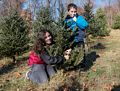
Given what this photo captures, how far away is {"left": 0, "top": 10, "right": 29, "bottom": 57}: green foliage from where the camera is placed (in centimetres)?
1157

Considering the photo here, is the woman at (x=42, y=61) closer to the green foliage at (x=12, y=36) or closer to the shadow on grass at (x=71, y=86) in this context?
the shadow on grass at (x=71, y=86)

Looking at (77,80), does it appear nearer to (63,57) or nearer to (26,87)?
(63,57)

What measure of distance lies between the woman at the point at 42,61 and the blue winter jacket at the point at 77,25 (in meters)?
1.02

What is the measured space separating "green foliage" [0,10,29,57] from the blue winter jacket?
3.31m

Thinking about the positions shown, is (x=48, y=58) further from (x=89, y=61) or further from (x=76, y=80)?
(x=89, y=61)

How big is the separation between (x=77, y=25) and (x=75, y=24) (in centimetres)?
11

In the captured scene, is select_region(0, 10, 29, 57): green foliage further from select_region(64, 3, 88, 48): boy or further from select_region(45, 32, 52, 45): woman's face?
select_region(45, 32, 52, 45): woman's face

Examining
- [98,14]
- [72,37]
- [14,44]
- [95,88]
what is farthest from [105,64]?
[98,14]

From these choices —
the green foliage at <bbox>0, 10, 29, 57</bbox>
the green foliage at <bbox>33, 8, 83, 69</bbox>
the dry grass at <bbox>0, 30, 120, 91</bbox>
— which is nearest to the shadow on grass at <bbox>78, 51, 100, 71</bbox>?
the dry grass at <bbox>0, 30, 120, 91</bbox>

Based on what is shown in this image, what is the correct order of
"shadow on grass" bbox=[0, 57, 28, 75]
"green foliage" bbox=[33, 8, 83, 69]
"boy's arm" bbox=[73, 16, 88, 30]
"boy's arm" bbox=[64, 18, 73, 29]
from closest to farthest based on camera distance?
1. "green foliage" bbox=[33, 8, 83, 69]
2. "boy's arm" bbox=[64, 18, 73, 29]
3. "boy's arm" bbox=[73, 16, 88, 30]
4. "shadow on grass" bbox=[0, 57, 28, 75]

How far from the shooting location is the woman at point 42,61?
25.4ft

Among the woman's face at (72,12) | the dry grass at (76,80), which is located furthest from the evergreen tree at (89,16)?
the woman's face at (72,12)

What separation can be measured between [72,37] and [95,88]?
6.75ft

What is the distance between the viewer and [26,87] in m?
7.69
